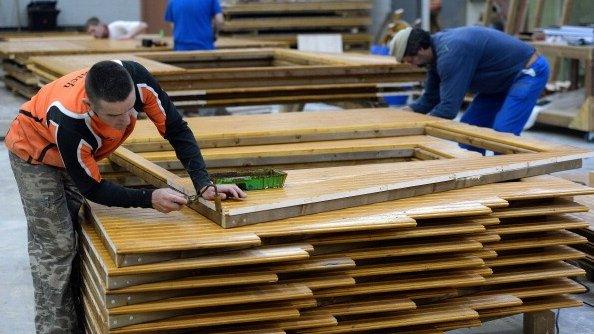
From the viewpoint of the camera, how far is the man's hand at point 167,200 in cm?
418

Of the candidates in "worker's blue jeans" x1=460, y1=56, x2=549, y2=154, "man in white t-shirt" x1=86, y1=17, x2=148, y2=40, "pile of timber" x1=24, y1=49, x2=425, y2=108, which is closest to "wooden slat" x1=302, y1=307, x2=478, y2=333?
"worker's blue jeans" x1=460, y1=56, x2=549, y2=154

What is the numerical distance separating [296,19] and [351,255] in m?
10.7

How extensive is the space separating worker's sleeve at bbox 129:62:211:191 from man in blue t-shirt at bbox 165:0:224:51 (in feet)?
22.6

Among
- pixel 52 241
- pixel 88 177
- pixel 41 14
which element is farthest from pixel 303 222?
pixel 41 14

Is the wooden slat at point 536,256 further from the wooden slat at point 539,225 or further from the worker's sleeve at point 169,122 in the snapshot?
the worker's sleeve at point 169,122

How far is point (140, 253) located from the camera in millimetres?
3812

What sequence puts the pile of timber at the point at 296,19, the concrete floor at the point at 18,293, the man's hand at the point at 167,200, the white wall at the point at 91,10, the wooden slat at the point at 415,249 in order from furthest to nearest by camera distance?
the white wall at the point at 91,10 < the pile of timber at the point at 296,19 < the concrete floor at the point at 18,293 < the wooden slat at the point at 415,249 < the man's hand at the point at 167,200

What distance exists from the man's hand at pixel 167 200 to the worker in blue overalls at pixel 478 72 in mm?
3137

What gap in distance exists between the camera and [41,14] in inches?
701

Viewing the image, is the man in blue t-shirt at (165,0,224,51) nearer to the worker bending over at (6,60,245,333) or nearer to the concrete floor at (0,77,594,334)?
the concrete floor at (0,77,594,334)

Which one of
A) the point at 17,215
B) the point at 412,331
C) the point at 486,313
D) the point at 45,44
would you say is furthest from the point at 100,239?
the point at 45,44

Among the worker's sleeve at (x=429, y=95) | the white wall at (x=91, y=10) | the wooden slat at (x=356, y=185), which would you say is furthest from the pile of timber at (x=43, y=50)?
the wooden slat at (x=356, y=185)

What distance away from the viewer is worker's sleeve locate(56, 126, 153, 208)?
4051 mm

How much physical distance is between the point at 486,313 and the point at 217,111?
7.26 m
